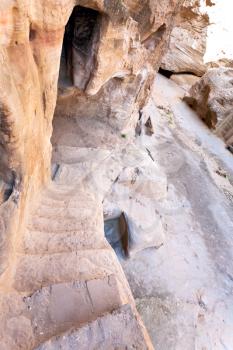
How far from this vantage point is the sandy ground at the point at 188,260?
379cm

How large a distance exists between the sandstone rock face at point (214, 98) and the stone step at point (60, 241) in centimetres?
853

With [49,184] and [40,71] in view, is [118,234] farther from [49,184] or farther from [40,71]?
[40,71]

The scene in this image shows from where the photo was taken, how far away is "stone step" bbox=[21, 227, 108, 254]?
2.56 m

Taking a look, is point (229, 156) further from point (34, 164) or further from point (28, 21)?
point (28, 21)

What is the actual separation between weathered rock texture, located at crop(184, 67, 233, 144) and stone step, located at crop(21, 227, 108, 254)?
26.7 feet

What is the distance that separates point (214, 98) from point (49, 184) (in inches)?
339

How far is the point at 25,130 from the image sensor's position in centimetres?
234

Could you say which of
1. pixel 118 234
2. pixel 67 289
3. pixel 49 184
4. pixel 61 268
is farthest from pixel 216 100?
pixel 67 289

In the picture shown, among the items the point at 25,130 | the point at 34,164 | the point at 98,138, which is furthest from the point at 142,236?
the point at 25,130

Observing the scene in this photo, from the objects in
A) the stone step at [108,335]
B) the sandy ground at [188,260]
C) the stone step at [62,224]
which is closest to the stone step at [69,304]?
the stone step at [108,335]

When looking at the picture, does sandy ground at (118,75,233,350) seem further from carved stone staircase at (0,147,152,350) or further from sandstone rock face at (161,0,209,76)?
sandstone rock face at (161,0,209,76)

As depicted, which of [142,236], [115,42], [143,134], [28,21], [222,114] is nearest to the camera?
[28,21]

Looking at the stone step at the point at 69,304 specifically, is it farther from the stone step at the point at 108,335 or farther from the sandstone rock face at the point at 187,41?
the sandstone rock face at the point at 187,41

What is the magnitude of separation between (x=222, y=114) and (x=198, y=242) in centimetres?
652
